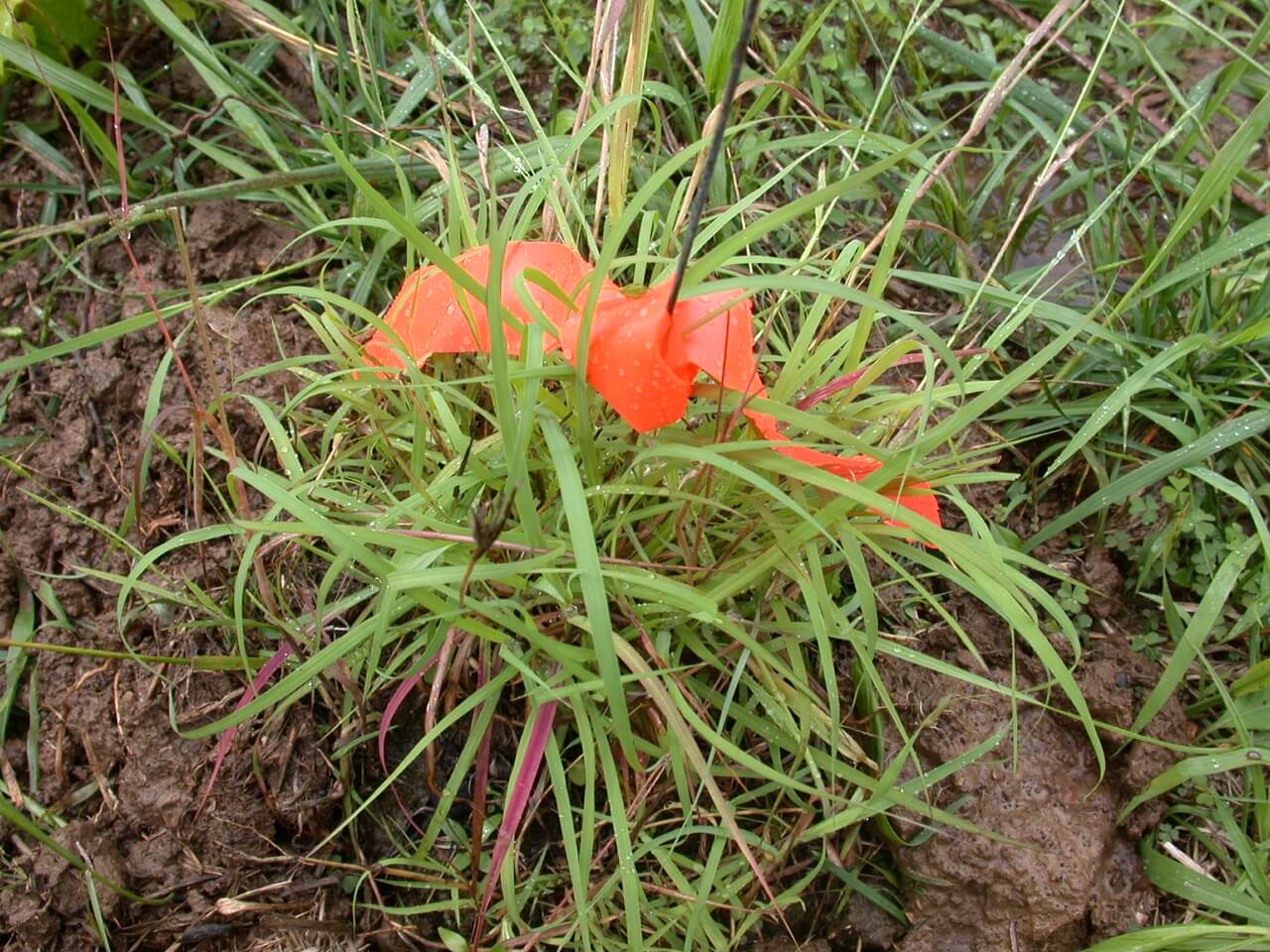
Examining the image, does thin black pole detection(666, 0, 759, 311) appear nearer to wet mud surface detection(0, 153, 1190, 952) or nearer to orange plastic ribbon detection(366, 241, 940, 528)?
orange plastic ribbon detection(366, 241, 940, 528)

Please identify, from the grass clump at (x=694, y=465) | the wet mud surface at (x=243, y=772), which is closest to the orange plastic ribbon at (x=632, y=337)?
the grass clump at (x=694, y=465)

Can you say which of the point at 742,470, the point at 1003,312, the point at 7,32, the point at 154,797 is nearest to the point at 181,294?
the point at 7,32

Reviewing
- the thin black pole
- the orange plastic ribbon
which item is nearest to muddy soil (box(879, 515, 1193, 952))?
the orange plastic ribbon

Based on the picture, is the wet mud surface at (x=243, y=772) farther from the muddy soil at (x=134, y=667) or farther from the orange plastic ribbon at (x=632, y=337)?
the orange plastic ribbon at (x=632, y=337)

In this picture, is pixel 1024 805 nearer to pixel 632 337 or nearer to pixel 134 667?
pixel 632 337

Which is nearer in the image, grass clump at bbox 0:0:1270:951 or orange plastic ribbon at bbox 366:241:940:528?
orange plastic ribbon at bbox 366:241:940:528

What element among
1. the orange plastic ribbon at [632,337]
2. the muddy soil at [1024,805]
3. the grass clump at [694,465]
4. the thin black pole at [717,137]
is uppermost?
the thin black pole at [717,137]
